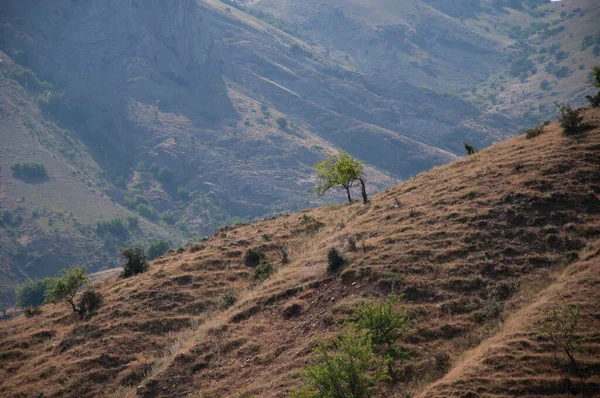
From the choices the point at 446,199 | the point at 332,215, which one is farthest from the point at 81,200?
the point at 446,199

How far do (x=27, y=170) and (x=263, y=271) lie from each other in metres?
187

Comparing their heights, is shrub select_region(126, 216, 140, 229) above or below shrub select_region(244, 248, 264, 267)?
below

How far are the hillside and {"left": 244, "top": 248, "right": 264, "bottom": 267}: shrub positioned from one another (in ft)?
2.83

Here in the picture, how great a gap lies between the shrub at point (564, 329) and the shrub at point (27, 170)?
204691 millimetres

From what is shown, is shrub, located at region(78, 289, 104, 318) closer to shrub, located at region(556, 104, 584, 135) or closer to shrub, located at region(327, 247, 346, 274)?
shrub, located at region(327, 247, 346, 274)

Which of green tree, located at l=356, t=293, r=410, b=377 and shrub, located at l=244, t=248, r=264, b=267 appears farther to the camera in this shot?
shrub, located at l=244, t=248, r=264, b=267

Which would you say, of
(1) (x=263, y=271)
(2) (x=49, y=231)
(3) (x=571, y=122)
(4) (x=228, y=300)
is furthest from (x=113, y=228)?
(3) (x=571, y=122)

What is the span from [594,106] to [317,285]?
1094 inches

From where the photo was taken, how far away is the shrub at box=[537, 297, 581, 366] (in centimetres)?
1939

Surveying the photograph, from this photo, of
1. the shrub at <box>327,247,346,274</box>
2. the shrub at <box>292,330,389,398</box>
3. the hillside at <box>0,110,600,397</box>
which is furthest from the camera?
the shrub at <box>327,247,346,274</box>

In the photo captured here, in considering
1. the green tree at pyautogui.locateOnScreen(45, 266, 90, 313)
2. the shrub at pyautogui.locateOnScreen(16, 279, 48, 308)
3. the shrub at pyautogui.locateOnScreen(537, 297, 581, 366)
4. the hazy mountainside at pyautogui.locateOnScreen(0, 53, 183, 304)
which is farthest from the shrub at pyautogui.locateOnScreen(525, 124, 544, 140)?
the hazy mountainside at pyautogui.locateOnScreen(0, 53, 183, 304)

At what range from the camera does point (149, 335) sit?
31359 mm

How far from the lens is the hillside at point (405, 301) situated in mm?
21828

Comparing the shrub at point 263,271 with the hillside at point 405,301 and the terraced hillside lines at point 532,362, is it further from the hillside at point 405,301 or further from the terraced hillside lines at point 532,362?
the terraced hillside lines at point 532,362
